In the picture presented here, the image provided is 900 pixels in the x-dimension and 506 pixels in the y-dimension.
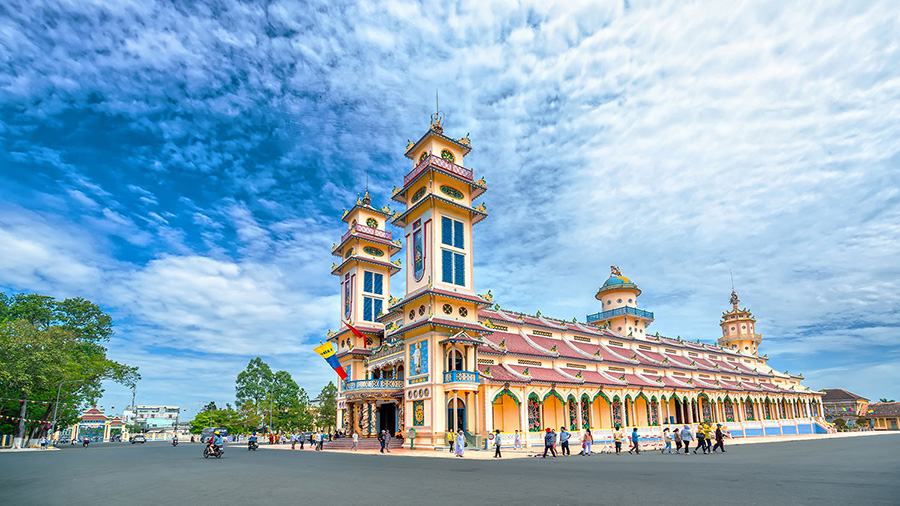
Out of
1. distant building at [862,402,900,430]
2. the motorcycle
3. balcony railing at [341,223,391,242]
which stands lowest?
distant building at [862,402,900,430]

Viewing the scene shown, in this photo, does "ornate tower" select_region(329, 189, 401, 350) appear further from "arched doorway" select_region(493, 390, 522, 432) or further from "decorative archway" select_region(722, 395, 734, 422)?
"decorative archway" select_region(722, 395, 734, 422)

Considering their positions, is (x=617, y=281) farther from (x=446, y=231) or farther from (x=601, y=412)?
(x=446, y=231)

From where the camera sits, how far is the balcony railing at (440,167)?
40219 millimetres

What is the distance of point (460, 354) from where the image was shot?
37.0m

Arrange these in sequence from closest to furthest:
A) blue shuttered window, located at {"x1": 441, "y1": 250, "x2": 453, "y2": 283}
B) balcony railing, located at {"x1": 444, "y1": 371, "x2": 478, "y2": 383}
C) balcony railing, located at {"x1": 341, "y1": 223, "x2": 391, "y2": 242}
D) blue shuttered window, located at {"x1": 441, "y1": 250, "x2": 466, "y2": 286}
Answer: balcony railing, located at {"x1": 444, "y1": 371, "x2": 478, "y2": 383} < blue shuttered window, located at {"x1": 441, "y1": 250, "x2": 453, "y2": 283} < blue shuttered window, located at {"x1": 441, "y1": 250, "x2": 466, "y2": 286} < balcony railing, located at {"x1": 341, "y1": 223, "x2": 391, "y2": 242}

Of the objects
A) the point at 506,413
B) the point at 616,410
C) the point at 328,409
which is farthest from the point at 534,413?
the point at 328,409

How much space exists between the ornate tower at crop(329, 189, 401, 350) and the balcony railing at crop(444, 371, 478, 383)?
15429 millimetres

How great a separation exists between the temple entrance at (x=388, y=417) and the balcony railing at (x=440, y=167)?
19184mm

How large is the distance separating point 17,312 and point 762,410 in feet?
295

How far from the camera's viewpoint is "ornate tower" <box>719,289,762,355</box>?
86.9 m

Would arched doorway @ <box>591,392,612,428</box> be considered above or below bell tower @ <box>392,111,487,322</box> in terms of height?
below

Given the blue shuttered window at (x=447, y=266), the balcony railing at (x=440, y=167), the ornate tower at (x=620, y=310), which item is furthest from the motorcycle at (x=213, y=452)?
the ornate tower at (x=620, y=310)

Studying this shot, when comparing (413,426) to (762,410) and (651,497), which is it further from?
(762,410)

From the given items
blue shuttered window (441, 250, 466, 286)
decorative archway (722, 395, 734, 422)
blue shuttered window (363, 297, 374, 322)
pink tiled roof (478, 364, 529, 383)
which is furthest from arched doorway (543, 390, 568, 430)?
decorative archway (722, 395, 734, 422)
